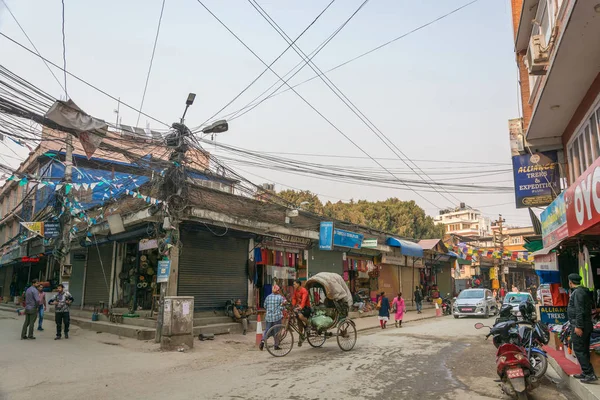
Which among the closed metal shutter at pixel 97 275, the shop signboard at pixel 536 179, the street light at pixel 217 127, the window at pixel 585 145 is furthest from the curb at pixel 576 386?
the closed metal shutter at pixel 97 275

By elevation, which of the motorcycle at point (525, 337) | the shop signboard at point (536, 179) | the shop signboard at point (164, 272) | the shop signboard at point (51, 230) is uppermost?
the shop signboard at point (536, 179)

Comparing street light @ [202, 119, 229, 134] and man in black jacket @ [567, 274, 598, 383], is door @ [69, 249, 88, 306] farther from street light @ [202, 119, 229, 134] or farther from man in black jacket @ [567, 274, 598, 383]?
man in black jacket @ [567, 274, 598, 383]

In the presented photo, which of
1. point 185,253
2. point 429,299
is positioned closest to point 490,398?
point 185,253

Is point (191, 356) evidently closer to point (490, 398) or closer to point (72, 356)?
point (72, 356)

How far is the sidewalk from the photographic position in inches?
239

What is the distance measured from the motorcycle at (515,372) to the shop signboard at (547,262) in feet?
15.9

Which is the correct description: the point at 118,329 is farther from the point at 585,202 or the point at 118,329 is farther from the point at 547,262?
the point at 585,202

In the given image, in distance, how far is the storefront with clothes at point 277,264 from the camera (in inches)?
741

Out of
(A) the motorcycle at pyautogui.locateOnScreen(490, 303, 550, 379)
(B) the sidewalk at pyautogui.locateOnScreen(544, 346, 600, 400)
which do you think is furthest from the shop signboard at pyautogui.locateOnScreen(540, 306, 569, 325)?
(A) the motorcycle at pyautogui.locateOnScreen(490, 303, 550, 379)

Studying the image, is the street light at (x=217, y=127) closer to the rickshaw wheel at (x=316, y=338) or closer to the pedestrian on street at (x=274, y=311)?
the pedestrian on street at (x=274, y=311)

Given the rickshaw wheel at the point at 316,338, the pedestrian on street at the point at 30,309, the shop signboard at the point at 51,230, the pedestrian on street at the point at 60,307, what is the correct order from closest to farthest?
the rickshaw wheel at the point at 316,338
the pedestrian on street at the point at 30,309
the pedestrian on street at the point at 60,307
the shop signboard at the point at 51,230

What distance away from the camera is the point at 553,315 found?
32.5ft

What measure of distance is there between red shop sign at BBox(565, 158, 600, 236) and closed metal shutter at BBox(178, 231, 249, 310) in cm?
1221

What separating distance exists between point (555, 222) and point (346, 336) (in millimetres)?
5958
